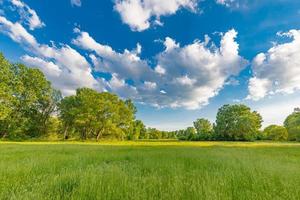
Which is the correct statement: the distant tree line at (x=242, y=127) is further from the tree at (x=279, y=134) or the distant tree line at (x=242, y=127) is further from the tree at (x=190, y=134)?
the tree at (x=190, y=134)

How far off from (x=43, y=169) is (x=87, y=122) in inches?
1968

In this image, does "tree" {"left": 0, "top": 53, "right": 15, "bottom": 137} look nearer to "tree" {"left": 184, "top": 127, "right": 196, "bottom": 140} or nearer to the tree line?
the tree line

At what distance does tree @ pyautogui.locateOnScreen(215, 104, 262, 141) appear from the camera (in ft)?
221

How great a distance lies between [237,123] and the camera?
70000 millimetres

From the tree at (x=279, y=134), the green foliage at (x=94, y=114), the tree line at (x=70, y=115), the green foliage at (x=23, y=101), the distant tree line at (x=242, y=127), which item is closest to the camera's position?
the green foliage at (x=23, y=101)

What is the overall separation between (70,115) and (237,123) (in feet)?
188

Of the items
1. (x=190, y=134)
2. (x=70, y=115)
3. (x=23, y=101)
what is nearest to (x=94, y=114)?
(x=70, y=115)

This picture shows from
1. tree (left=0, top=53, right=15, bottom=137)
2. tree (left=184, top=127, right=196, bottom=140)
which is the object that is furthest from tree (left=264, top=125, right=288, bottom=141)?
tree (left=0, top=53, right=15, bottom=137)

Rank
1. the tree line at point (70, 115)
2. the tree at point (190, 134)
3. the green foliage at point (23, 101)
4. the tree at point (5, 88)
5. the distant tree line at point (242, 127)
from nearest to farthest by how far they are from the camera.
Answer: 1. the tree at point (5, 88)
2. the green foliage at point (23, 101)
3. the tree line at point (70, 115)
4. the distant tree line at point (242, 127)
5. the tree at point (190, 134)

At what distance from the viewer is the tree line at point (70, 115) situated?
139 ft

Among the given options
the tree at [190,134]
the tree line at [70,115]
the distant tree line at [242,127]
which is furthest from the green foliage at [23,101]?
the tree at [190,134]

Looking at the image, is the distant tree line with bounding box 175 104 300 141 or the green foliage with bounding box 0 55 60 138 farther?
the distant tree line with bounding box 175 104 300 141

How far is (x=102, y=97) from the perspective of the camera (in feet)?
186

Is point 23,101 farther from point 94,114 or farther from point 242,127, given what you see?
point 242,127
